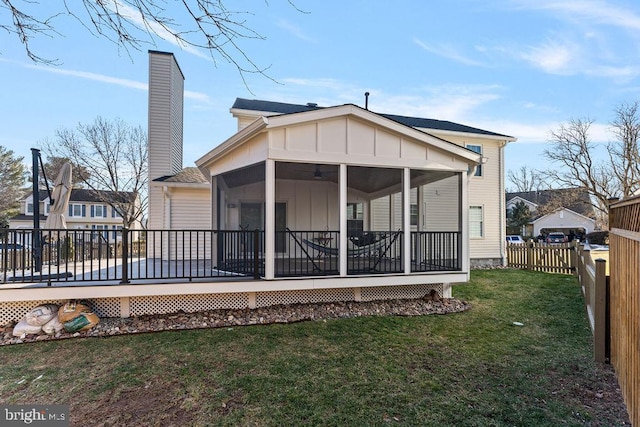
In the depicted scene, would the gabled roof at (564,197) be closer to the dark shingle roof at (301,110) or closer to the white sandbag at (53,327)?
the dark shingle roof at (301,110)

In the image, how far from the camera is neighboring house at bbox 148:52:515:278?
6391mm

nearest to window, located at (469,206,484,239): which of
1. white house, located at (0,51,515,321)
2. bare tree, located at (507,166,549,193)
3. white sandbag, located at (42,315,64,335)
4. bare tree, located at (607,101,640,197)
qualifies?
white house, located at (0,51,515,321)

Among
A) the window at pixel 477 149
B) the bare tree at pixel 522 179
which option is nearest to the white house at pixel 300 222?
the window at pixel 477 149

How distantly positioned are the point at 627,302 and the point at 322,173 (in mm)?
6433


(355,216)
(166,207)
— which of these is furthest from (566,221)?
(166,207)

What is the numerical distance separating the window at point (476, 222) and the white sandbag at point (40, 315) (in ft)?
43.9

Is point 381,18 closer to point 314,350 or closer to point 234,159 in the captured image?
point 234,159

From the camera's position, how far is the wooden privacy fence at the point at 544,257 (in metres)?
12.1

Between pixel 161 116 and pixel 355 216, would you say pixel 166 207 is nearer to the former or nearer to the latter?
pixel 161 116

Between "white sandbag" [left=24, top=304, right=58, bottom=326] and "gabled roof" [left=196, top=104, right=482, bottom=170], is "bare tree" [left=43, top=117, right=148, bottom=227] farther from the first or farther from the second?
"white sandbag" [left=24, top=304, right=58, bottom=326]

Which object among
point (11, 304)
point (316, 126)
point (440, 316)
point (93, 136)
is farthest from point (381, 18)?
point (93, 136)

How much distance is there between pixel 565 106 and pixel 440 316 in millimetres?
27242

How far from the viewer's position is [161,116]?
38.3 ft

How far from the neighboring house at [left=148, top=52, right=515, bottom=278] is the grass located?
1991 mm
